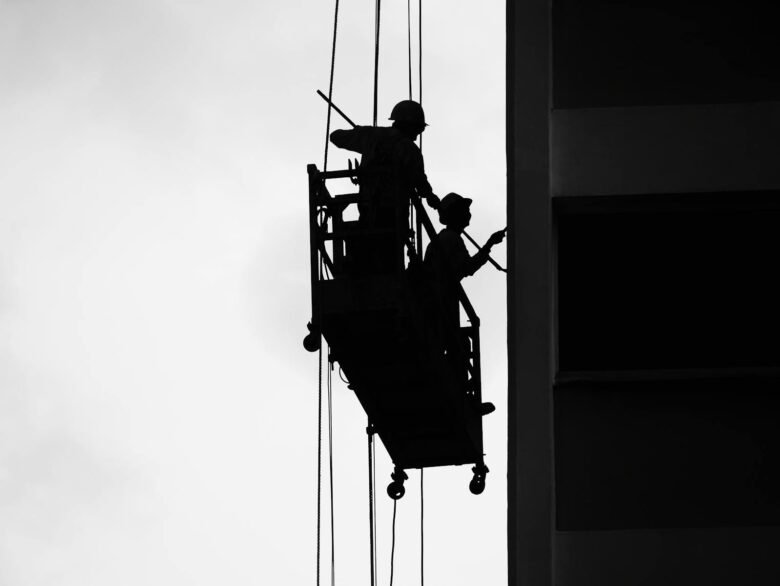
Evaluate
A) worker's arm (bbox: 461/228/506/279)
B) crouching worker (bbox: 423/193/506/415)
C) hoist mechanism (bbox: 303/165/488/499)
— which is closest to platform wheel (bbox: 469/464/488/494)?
hoist mechanism (bbox: 303/165/488/499)

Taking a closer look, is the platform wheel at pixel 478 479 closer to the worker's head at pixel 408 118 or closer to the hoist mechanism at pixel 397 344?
the hoist mechanism at pixel 397 344

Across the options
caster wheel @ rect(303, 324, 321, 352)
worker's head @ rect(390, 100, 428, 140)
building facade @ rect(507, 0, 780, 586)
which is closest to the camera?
building facade @ rect(507, 0, 780, 586)

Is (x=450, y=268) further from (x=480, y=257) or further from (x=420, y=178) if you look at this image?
(x=420, y=178)

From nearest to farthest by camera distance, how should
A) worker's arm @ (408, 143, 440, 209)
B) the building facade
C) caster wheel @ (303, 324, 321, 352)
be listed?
the building facade
caster wheel @ (303, 324, 321, 352)
worker's arm @ (408, 143, 440, 209)

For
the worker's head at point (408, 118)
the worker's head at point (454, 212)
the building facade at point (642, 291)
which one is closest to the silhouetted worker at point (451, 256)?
the worker's head at point (454, 212)

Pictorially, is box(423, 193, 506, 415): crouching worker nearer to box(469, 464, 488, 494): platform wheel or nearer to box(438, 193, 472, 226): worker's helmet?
box(438, 193, 472, 226): worker's helmet

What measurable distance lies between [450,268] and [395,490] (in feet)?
9.15

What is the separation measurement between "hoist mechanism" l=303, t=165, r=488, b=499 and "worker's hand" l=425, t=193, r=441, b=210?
0.83ft

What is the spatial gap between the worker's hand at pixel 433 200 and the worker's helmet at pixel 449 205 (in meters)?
0.32

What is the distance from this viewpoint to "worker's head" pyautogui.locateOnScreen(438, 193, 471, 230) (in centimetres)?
2017

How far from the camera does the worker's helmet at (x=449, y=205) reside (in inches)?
794

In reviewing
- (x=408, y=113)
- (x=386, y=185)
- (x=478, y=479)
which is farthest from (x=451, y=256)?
(x=478, y=479)

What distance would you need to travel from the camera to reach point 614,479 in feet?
47.6

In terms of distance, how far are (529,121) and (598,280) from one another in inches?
50.4
